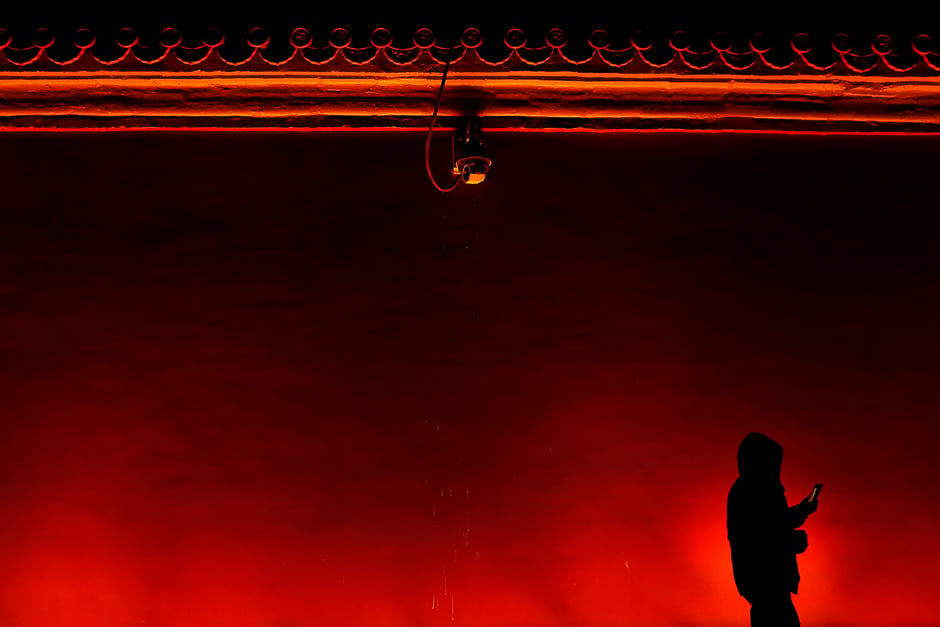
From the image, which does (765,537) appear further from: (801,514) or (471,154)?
(471,154)

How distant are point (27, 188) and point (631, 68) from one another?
348 cm

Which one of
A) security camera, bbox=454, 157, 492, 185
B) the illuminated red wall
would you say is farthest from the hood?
security camera, bbox=454, 157, 492, 185

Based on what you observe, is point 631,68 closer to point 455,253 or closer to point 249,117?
point 455,253

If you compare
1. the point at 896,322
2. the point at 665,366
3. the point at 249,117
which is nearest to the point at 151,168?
the point at 249,117

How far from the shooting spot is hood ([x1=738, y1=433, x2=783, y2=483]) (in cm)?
311

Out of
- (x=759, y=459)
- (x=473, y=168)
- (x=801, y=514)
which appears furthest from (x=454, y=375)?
(x=801, y=514)

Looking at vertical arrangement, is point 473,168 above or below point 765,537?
above

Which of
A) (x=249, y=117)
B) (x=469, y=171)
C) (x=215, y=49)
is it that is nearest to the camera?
(x=215, y=49)

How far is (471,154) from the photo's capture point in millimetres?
4164

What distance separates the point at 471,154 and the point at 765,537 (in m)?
2.40

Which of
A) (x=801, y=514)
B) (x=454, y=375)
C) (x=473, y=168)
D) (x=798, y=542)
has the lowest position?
(x=798, y=542)

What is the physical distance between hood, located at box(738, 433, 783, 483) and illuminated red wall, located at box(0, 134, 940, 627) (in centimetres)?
103

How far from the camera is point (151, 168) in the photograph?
4.40 metres

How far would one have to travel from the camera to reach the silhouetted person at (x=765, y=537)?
3078 millimetres
